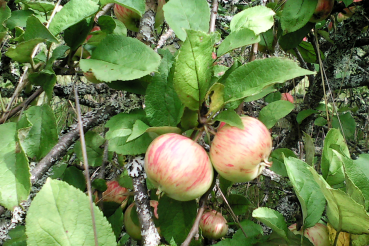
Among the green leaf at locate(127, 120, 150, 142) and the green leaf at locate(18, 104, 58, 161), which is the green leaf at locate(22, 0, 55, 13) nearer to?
the green leaf at locate(18, 104, 58, 161)

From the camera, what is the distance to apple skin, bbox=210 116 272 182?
556mm

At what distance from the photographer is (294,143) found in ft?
4.72

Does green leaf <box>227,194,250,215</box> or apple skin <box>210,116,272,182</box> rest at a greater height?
apple skin <box>210,116,272,182</box>

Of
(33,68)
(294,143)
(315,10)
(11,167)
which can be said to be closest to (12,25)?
(33,68)

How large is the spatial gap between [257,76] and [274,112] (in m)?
0.19

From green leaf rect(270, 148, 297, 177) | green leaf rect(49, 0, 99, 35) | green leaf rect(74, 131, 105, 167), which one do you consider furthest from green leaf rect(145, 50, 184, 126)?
green leaf rect(74, 131, 105, 167)

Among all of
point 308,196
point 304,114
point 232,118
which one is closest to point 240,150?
point 232,118

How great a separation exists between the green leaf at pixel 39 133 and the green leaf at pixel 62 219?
20cm

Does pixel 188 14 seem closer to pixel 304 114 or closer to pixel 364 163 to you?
pixel 364 163

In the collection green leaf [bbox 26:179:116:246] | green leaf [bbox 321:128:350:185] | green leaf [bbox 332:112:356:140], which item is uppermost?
green leaf [bbox 321:128:350:185]

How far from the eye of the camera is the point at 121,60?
1.94ft

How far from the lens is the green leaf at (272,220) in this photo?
1.79ft

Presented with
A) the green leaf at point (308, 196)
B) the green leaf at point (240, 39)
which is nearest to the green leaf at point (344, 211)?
the green leaf at point (308, 196)

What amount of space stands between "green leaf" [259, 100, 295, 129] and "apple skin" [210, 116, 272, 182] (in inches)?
4.1
